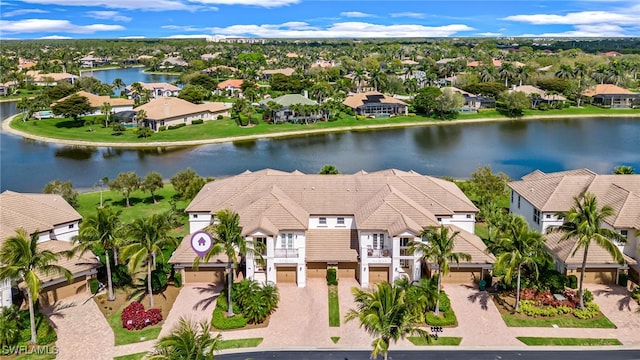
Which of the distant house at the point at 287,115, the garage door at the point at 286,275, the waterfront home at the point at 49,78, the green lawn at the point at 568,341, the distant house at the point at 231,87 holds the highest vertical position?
the waterfront home at the point at 49,78

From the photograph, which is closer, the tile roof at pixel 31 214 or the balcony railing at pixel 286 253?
the balcony railing at pixel 286 253

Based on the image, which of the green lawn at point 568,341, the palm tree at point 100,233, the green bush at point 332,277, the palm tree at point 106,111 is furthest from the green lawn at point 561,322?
the palm tree at point 106,111

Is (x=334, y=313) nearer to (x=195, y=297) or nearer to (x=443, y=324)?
(x=443, y=324)

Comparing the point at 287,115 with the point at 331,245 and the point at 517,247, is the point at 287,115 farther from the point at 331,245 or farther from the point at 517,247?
the point at 517,247

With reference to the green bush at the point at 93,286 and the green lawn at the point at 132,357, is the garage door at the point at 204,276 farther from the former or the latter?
the green lawn at the point at 132,357

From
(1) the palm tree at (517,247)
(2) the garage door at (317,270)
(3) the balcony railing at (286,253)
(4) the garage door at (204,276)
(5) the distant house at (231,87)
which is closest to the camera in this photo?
(1) the palm tree at (517,247)

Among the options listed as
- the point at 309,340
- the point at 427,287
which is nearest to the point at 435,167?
the point at 427,287

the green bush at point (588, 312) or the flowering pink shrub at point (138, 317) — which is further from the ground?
the flowering pink shrub at point (138, 317)

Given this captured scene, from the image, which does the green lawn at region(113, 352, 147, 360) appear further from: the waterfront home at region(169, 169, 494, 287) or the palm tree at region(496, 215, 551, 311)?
the palm tree at region(496, 215, 551, 311)
